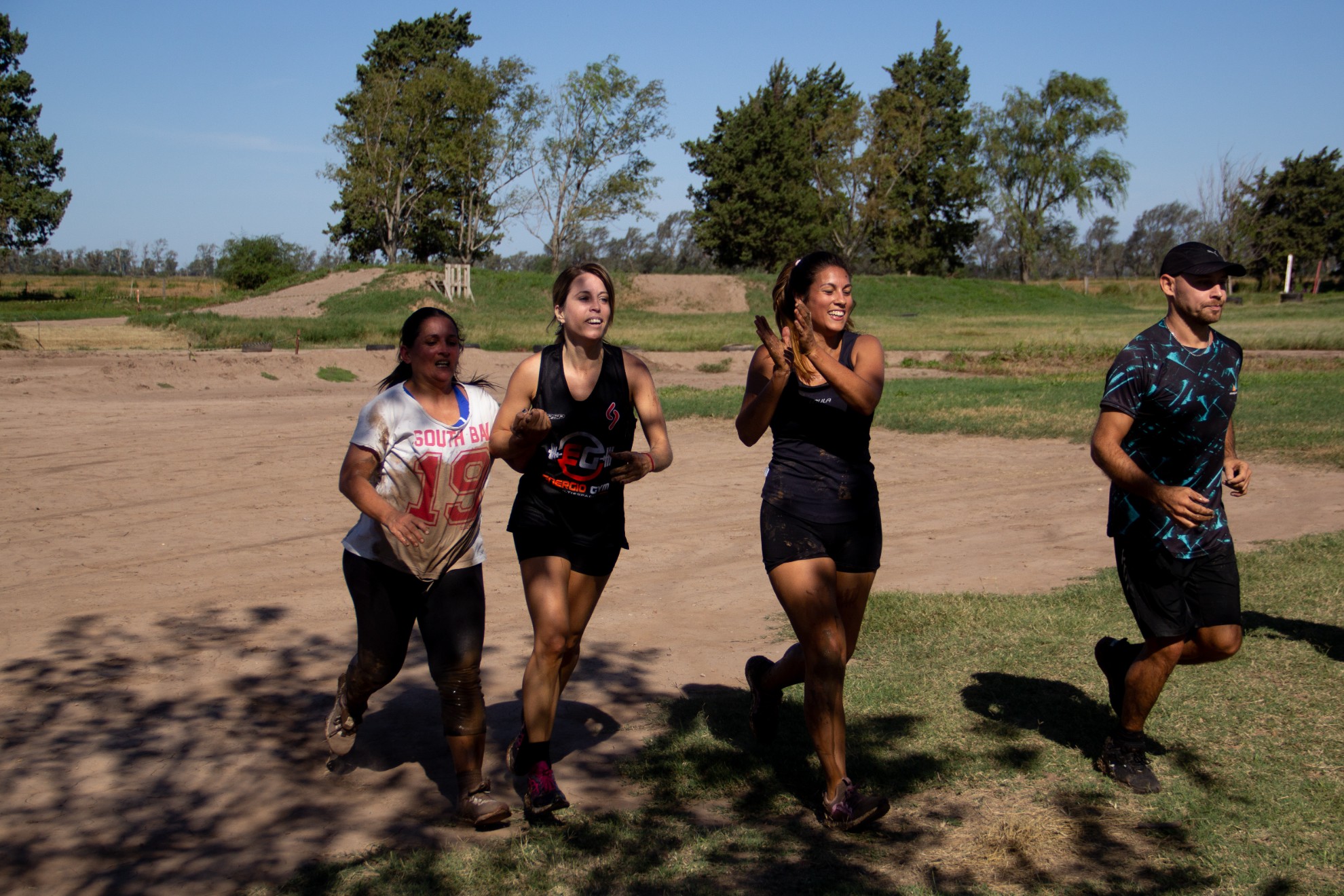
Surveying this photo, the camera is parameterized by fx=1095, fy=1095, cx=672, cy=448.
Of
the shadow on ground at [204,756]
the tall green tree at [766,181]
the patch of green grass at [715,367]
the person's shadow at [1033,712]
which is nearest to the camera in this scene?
the shadow on ground at [204,756]

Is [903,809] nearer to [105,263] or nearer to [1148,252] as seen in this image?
[105,263]

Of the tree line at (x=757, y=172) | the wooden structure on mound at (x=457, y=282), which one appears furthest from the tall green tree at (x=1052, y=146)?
the wooden structure on mound at (x=457, y=282)

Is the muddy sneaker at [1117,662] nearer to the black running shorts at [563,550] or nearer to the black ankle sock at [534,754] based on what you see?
the black running shorts at [563,550]

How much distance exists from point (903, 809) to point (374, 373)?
70.3 ft

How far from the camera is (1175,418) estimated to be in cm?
404

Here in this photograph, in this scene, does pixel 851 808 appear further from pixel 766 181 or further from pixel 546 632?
pixel 766 181

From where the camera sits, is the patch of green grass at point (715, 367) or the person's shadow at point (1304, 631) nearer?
the person's shadow at point (1304, 631)

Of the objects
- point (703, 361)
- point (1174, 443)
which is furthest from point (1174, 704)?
point (703, 361)

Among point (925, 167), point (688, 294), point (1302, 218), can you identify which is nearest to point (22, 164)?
point (688, 294)

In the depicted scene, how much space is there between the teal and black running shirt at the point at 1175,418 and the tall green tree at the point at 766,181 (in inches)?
2349

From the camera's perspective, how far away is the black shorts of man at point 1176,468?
4027 mm

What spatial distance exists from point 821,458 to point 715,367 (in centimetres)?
2301

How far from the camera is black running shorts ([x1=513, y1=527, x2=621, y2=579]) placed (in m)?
4.11

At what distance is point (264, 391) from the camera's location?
1997 centimetres
